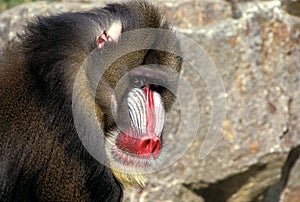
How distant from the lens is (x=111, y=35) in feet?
13.7

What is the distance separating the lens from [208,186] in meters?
5.79

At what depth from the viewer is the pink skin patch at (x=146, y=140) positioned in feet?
13.7

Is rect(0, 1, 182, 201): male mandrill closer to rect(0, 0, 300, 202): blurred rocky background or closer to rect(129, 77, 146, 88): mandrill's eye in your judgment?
rect(129, 77, 146, 88): mandrill's eye

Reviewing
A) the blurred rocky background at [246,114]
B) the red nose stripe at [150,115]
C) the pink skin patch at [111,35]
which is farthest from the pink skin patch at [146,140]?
the blurred rocky background at [246,114]

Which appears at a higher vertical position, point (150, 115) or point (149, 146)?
point (150, 115)

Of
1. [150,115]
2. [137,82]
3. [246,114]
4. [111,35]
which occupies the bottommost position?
[246,114]

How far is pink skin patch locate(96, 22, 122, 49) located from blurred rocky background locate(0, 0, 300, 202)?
1.59 m

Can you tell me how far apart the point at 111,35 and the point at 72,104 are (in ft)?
1.09

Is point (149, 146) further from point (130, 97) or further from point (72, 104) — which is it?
point (72, 104)

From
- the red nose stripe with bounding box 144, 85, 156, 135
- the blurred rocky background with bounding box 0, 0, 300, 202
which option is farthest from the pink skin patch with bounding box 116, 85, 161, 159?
the blurred rocky background with bounding box 0, 0, 300, 202

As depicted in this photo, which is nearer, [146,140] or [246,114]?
[146,140]

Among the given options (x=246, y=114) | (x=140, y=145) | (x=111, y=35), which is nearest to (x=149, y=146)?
(x=140, y=145)

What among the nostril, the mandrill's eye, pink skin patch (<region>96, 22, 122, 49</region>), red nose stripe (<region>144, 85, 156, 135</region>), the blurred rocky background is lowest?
the blurred rocky background

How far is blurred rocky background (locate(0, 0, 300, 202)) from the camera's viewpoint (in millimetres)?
5758
